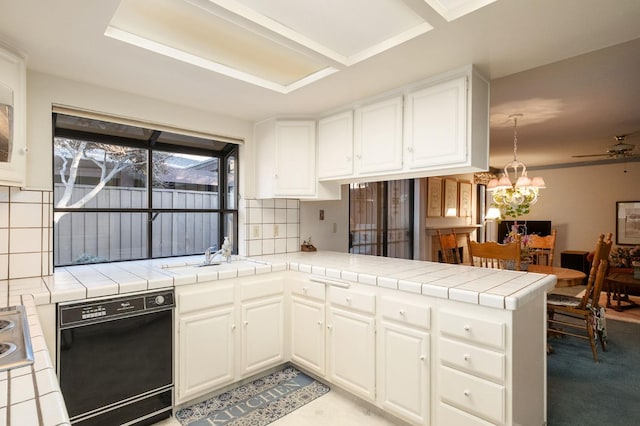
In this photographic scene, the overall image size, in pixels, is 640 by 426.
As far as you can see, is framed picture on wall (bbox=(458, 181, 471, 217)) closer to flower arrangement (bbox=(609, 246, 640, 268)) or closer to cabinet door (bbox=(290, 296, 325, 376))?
flower arrangement (bbox=(609, 246, 640, 268))

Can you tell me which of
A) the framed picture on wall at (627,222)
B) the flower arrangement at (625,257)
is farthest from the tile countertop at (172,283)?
the framed picture on wall at (627,222)

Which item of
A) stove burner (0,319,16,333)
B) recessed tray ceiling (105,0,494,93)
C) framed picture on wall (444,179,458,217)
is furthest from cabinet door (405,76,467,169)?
framed picture on wall (444,179,458,217)

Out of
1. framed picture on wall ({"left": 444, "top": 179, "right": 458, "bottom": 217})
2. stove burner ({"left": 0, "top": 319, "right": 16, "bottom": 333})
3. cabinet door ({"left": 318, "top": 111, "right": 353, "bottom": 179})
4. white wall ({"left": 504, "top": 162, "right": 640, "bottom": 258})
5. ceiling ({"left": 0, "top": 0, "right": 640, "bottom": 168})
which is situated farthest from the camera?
white wall ({"left": 504, "top": 162, "right": 640, "bottom": 258})

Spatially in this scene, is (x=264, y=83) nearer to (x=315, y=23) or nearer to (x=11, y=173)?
(x=315, y=23)

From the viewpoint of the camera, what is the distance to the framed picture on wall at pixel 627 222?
5902 mm

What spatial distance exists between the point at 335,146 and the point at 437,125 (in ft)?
2.94

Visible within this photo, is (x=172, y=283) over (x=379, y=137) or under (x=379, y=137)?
under

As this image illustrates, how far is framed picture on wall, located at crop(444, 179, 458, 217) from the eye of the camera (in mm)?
5441

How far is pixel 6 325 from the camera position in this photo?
1.29 m

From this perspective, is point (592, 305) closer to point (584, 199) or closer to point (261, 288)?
point (261, 288)

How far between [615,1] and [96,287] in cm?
271

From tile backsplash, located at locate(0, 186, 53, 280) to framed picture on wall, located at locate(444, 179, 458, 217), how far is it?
16.3 feet

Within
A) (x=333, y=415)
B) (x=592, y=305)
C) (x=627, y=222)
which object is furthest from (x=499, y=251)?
(x=627, y=222)

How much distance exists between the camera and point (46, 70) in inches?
80.7
